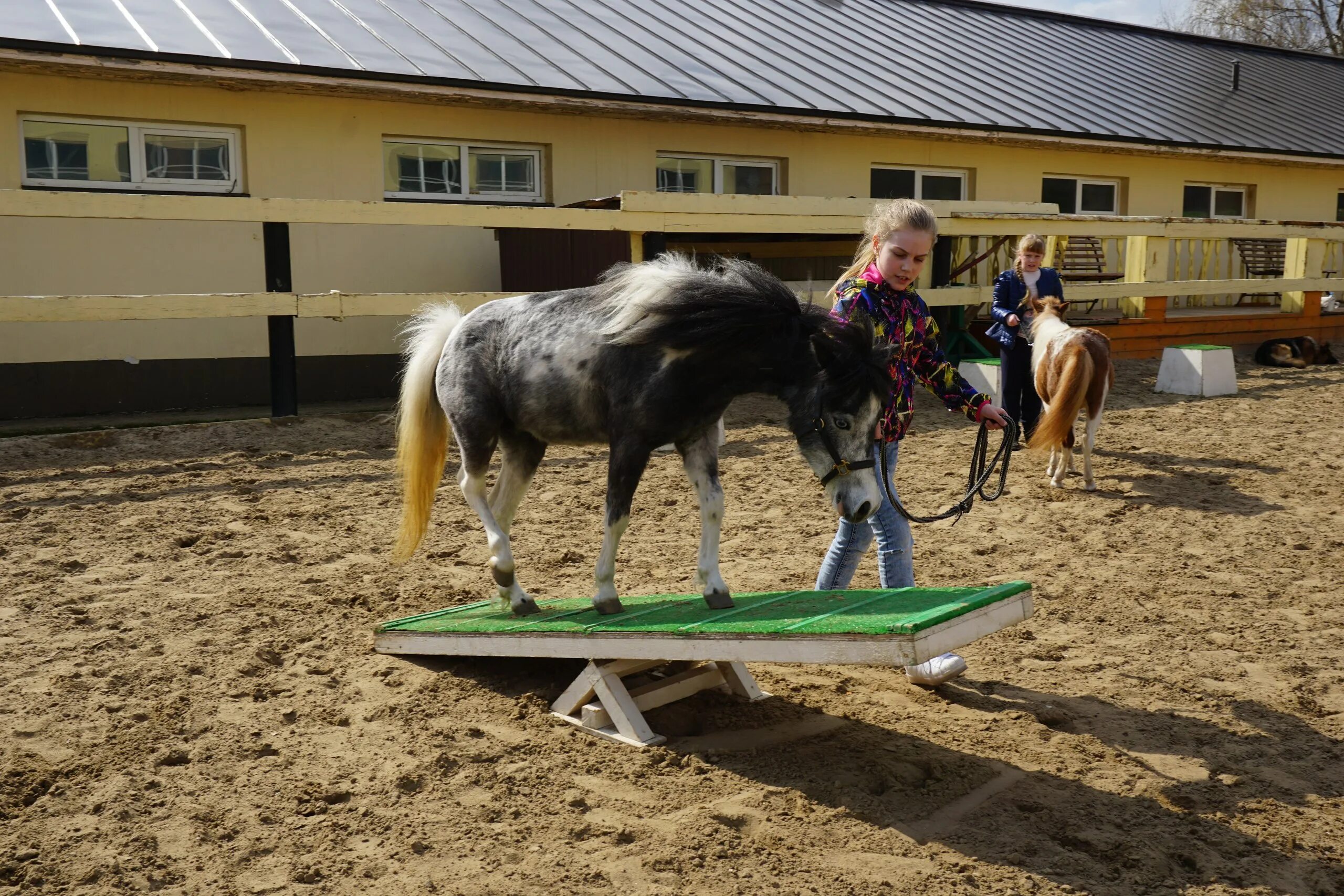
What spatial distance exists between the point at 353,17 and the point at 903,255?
Result: 31.8 feet

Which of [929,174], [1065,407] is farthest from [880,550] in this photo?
[929,174]

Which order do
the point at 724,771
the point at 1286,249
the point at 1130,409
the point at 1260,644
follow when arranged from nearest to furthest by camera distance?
the point at 724,771, the point at 1260,644, the point at 1130,409, the point at 1286,249

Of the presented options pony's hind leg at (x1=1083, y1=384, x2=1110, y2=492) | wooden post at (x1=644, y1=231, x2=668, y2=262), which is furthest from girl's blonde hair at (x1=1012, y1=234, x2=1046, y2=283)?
wooden post at (x1=644, y1=231, x2=668, y2=262)

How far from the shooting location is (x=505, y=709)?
152 inches

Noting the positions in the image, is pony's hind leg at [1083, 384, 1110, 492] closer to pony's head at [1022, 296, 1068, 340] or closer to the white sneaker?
pony's head at [1022, 296, 1068, 340]

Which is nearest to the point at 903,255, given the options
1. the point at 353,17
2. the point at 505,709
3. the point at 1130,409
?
the point at 505,709

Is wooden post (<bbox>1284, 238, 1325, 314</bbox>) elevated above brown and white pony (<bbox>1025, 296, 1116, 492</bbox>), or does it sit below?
above

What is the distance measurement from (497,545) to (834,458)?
1.39m

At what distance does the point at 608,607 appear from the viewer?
3805 millimetres

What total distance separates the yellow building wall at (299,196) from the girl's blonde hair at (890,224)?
7.81 meters

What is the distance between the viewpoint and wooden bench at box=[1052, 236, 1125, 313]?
1291 centimetres

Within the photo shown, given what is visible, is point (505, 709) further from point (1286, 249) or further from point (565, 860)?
point (1286, 249)

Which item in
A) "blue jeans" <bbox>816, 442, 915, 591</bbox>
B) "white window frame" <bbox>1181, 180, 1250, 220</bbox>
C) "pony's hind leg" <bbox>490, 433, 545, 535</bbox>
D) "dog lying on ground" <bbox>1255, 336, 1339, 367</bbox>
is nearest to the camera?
"blue jeans" <bbox>816, 442, 915, 591</bbox>

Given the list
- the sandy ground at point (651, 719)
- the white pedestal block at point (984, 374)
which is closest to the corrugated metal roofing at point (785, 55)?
the white pedestal block at point (984, 374)
